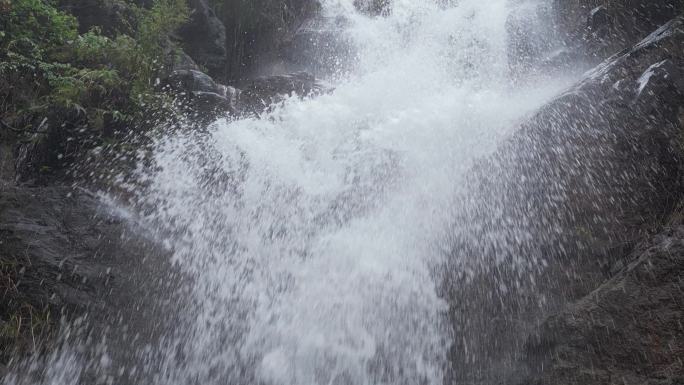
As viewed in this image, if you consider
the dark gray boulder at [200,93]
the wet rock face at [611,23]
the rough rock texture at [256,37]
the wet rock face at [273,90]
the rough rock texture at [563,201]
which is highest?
the rough rock texture at [256,37]

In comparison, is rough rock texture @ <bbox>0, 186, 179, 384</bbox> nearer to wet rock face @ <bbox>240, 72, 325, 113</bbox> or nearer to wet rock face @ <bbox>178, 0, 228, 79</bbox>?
wet rock face @ <bbox>240, 72, 325, 113</bbox>

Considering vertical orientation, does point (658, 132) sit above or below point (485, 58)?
below

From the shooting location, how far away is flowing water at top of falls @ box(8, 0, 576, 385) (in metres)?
3.81

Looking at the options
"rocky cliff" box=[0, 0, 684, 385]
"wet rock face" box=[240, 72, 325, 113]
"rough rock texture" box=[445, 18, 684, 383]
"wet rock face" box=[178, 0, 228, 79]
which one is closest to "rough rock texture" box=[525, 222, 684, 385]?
"rocky cliff" box=[0, 0, 684, 385]

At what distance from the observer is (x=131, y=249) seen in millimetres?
4648

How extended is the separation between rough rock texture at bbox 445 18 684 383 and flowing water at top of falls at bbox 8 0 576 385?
1.22ft

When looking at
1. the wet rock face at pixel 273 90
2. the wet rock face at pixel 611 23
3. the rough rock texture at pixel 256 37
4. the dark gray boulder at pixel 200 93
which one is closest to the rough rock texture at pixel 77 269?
the dark gray boulder at pixel 200 93

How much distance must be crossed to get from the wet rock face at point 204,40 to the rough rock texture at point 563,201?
774 cm

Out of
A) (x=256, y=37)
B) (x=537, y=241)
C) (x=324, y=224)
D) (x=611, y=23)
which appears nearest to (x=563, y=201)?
(x=537, y=241)

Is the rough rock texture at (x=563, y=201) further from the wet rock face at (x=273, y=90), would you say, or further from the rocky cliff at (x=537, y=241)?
the wet rock face at (x=273, y=90)

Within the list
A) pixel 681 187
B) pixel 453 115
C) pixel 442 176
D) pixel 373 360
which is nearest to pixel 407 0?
pixel 453 115

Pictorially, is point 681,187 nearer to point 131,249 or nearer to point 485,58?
point 131,249

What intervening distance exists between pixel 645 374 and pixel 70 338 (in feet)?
14.1

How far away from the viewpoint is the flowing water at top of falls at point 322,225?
3.81 meters
